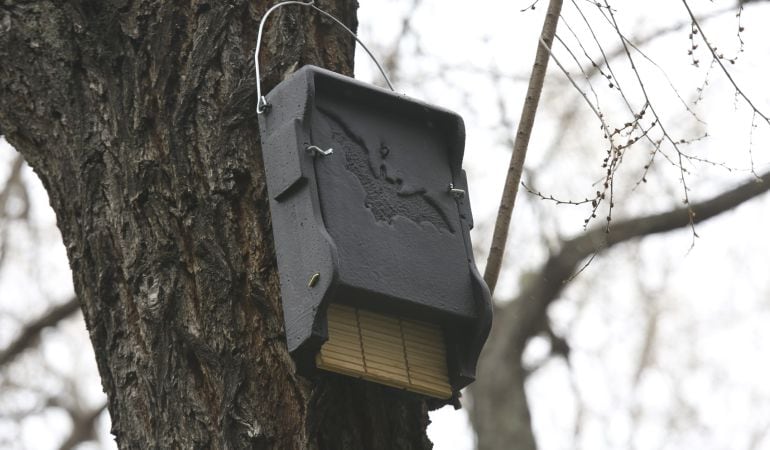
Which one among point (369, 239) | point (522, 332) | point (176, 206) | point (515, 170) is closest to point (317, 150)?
point (369, 239)

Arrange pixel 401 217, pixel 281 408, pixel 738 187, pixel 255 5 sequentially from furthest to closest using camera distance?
pixel 738 187
pixel 255 5
pixel 401 217
pixel 281 408

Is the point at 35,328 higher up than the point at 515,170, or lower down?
higher up

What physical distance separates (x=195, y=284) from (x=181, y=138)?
27 cm

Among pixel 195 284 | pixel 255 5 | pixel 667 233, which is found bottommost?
pixel 195 284

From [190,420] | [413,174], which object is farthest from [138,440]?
[413,174]

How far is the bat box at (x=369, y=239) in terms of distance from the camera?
168 cm

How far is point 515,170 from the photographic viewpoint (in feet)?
6.90

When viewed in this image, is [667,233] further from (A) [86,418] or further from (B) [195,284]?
(B) [195,284]

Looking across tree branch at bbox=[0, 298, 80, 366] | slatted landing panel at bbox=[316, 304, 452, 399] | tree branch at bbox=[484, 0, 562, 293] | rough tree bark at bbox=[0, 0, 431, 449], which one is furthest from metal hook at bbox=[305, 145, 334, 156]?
tree branch at bbox=[0, 298, 80, 366]

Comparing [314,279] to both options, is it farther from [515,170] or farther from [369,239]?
[515,170]

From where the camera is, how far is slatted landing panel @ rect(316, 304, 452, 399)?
1686mm

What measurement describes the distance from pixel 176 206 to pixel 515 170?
66 centimetres

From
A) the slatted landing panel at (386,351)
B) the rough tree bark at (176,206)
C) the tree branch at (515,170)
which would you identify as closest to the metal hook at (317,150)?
the rough tree bark at (176,206)

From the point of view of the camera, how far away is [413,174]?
1921mm
